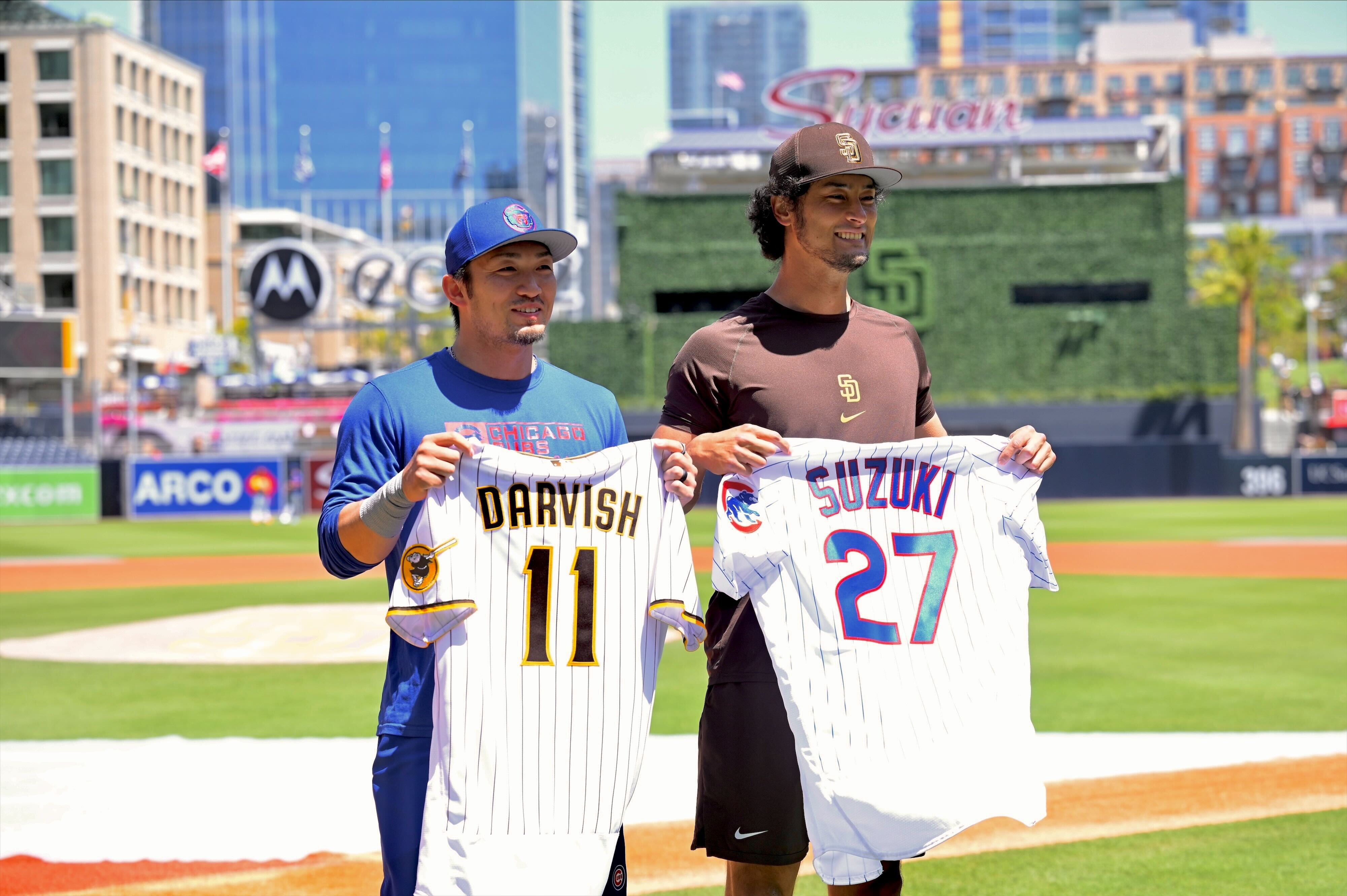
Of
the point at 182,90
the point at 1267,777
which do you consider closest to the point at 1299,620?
the point at 1267,777

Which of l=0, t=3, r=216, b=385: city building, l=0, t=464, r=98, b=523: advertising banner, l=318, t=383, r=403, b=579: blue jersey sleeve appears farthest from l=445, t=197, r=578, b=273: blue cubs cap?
l=0, t=3, r=216, b=385: city building

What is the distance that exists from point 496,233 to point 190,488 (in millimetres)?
34742

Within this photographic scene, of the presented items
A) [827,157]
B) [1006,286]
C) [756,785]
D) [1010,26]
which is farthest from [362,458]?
[1010,26]

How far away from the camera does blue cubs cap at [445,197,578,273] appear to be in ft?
11.1

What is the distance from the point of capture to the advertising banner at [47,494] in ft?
115

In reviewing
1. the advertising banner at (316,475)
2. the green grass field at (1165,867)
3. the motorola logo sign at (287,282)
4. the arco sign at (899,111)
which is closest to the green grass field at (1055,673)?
the green grass field at (1165,867)

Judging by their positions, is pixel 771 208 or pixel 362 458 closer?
pixel 362 458

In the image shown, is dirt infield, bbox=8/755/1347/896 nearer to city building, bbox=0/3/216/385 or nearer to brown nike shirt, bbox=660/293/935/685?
brown nike shirt, bbox=660/293/935/685

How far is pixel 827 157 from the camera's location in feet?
12.1

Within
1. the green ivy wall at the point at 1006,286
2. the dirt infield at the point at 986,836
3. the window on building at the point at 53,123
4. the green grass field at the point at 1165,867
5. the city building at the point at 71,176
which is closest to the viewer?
the green grass field at the point at 1165,867

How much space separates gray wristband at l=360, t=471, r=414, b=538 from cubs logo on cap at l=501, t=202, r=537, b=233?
0.72 metres

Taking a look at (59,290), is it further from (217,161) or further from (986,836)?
(986,836)

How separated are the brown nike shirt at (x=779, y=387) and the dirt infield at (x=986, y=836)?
2.01 m

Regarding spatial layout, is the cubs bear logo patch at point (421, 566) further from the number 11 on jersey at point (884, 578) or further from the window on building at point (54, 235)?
the window on building at point (54, 235)
